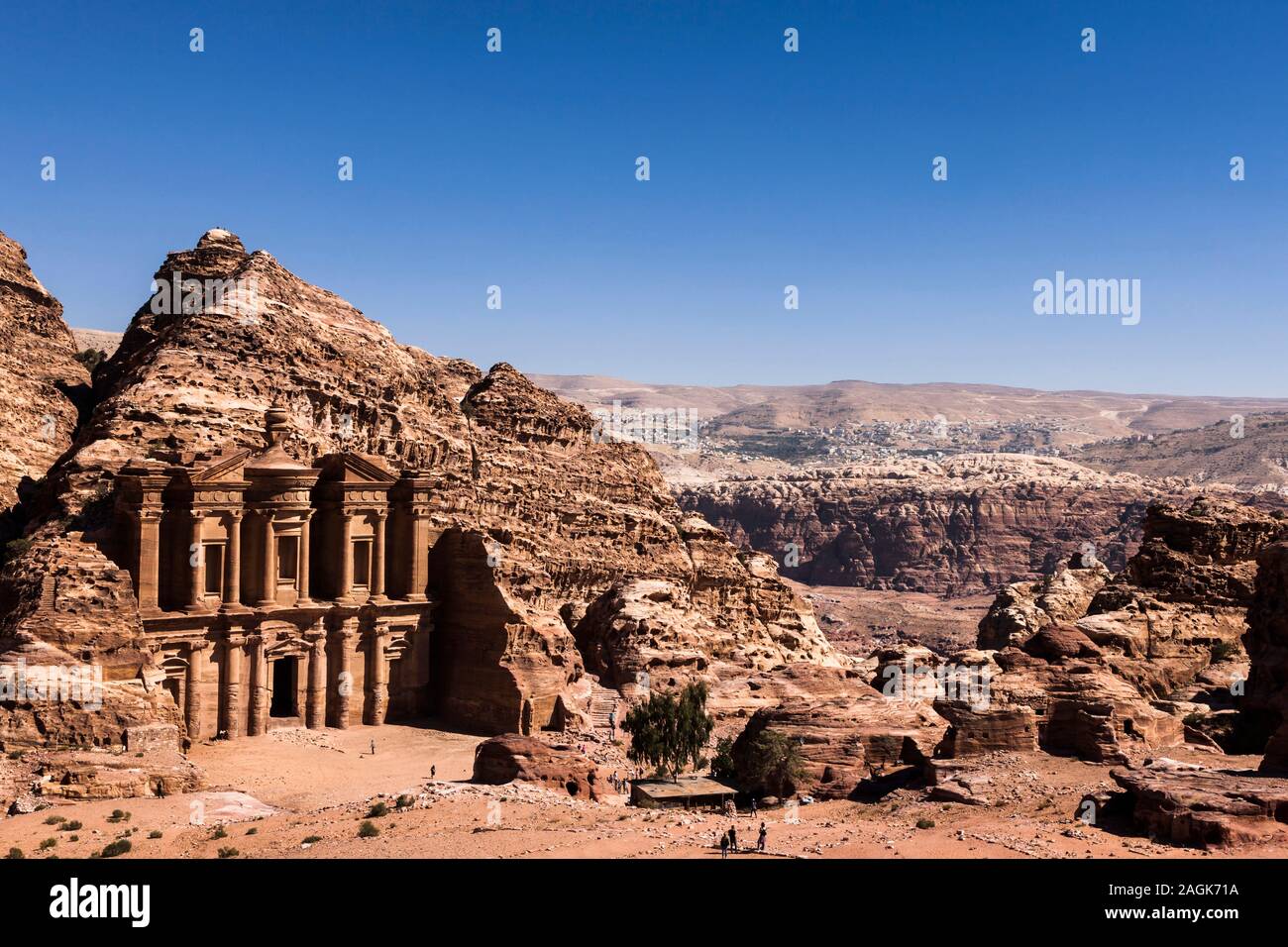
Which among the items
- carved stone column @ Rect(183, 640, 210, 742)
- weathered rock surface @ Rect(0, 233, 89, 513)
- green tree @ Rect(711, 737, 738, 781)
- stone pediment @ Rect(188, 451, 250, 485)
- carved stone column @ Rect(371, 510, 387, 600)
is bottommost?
green tree @ Rect(711, 737, 738, 781)

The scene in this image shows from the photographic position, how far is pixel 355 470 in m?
51.6

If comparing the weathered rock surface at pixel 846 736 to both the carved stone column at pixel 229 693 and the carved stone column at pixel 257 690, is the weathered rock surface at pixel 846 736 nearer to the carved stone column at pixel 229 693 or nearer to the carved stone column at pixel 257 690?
the carved stone column at pixel 257 690

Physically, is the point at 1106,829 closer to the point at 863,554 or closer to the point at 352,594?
the point at 352,594

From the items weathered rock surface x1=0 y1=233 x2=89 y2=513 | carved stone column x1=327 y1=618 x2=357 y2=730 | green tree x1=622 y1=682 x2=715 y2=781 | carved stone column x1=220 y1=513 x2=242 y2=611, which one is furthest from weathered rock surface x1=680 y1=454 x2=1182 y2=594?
carved stone column x1=220 y1=513 x2=242 y2=611

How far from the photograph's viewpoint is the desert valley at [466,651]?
1266 inches

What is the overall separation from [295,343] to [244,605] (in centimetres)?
1401

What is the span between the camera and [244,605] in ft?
157

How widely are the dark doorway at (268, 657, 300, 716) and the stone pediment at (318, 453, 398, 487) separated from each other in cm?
719

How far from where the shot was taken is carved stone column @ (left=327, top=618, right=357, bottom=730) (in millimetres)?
50312

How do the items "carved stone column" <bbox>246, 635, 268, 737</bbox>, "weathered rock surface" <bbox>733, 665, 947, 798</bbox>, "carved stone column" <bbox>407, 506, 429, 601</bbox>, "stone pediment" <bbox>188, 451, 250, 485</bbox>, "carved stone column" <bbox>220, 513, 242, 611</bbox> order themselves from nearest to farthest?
"weathered rock surface" <bbox>733, 665, 947, 798</bbox>, "stone pediment" <bbox>188, 451, 250, 485</bbox>, "carved stone column" <bbox>220, 513, 242, 611</bbox>, "carved stone column" <bbox>246, 635, 268, 737</bbox>, "carved stone column" <bbox>407, 506, 429, 601</bbox>

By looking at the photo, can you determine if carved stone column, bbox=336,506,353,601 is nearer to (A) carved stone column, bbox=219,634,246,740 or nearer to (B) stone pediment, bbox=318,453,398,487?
(B) stone pediment, bbox=318,453,398,487

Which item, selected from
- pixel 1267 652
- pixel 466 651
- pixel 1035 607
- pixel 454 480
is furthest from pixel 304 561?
pixel 1035 607

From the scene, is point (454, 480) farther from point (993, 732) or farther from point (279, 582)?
point (993, 732)
